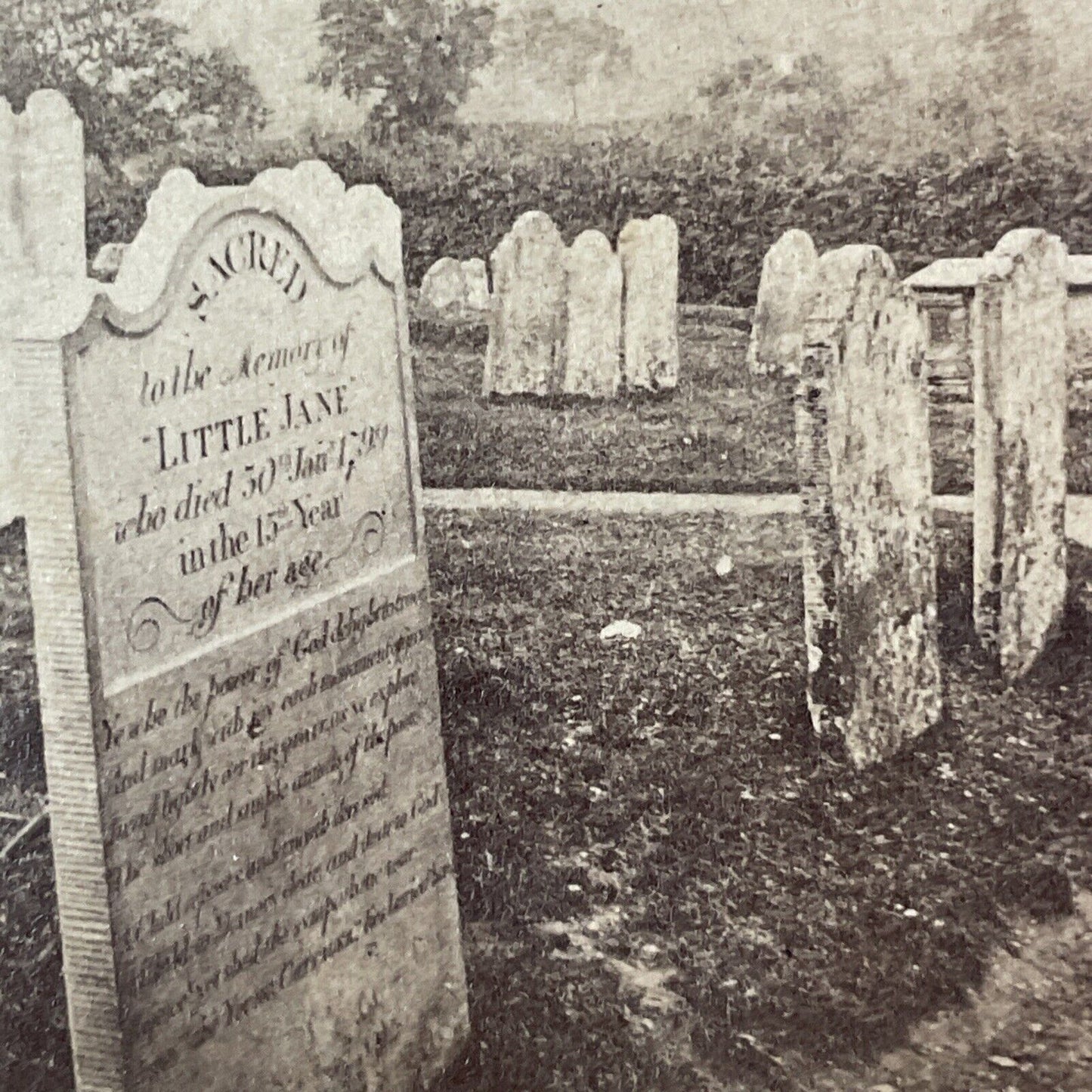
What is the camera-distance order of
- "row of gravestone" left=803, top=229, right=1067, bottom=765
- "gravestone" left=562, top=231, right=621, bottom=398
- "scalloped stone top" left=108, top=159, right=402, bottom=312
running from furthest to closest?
"gravestone" left=562, top=231, right=621, bottom=398, "row of gravestone" left=803, top=229, right=1067, bottom=765, "scalloped stone top" left=108, top=159, right=402, bottom=312

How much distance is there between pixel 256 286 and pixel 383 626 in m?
0.68

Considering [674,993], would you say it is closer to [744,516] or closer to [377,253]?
[744,516]

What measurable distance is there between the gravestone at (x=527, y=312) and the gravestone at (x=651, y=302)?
0.13 meters

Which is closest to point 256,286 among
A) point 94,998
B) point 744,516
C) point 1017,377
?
point 744,516

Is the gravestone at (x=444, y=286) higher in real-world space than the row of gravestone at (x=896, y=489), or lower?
higher

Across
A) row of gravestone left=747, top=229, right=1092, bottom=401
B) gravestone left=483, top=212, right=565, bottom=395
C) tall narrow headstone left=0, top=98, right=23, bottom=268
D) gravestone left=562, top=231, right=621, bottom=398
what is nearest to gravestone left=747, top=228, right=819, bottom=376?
row of gravestone left=747, top=229, right=1092, bottom=401

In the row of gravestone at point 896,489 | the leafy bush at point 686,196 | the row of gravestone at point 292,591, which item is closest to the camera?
the row of gravestone at point 292,591

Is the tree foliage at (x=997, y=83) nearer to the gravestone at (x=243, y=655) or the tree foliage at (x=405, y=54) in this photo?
the tree foliage at (x=405, y=54)

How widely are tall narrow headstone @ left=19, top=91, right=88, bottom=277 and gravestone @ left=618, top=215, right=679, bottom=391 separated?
100cm

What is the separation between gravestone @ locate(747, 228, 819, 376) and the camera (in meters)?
2.50

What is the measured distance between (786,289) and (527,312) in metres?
0.50

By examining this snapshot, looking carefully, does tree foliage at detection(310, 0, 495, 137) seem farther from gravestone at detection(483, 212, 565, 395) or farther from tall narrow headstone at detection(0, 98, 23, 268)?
tall narrow headstone at detection(0, 98, 23, 268)

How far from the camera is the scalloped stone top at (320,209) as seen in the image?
2.31 metres

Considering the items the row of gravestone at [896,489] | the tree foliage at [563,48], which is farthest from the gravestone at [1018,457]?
the tree foliage at [563,48]
